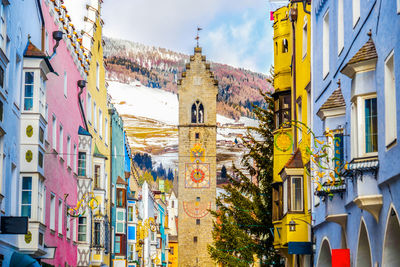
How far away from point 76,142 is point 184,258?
209 ft

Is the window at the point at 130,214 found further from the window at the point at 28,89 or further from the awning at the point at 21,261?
the awning at the point at 21,261

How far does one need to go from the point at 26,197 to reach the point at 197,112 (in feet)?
262

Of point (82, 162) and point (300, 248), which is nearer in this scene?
point (300, 248)

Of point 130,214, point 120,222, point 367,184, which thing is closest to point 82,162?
point 120,222

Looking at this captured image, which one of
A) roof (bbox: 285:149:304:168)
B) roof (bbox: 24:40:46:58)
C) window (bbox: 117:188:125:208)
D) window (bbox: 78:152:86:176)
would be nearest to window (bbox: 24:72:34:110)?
roof (bbox: 24:40:46:58)

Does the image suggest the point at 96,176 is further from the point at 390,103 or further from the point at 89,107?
the point at 390,103

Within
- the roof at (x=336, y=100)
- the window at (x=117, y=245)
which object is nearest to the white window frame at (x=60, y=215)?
the roof at (x=336, y=100)

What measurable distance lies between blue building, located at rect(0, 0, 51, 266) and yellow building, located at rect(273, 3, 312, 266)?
8.96 m

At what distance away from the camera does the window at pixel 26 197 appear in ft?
83.7

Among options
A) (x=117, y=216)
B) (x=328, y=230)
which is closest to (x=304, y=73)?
(x=328, y=230)

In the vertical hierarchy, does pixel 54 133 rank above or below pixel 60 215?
above

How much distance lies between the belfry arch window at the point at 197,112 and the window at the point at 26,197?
260 ft

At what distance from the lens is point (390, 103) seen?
52.9 ft

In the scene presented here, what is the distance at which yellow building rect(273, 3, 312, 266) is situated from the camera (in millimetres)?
29578
